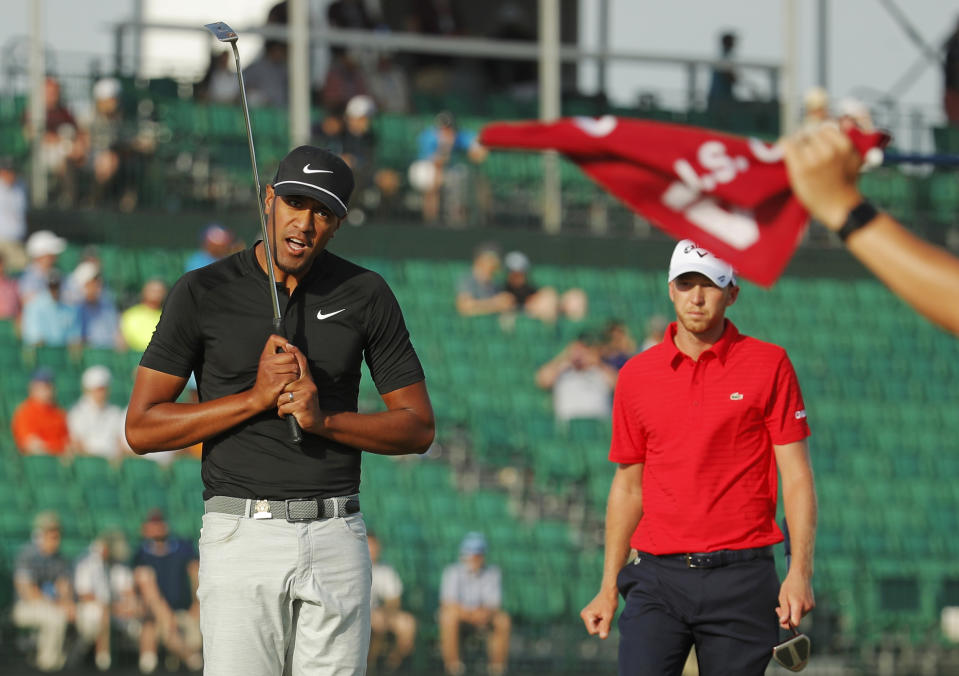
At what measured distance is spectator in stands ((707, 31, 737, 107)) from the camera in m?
21.8

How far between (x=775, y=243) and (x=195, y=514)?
9866 millimetres

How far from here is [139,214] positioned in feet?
58.8

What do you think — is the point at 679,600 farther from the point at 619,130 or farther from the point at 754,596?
the point at 619,130

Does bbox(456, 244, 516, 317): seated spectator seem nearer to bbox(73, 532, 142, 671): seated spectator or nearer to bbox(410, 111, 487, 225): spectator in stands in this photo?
bbox(410, 111, 487, 225): spectator in stands

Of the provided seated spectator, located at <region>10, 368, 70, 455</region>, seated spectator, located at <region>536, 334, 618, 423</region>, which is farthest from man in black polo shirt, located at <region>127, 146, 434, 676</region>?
seated spectator, located at <region>536, 334, 618, 423</region>

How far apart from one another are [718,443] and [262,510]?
172 centimetres

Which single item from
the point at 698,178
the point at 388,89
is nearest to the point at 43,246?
the point at 388,89

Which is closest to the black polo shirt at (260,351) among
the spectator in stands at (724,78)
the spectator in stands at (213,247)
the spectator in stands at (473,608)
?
Answer: the spectator in stands at (473,608)

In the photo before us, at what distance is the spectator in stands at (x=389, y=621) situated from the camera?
1182 cm

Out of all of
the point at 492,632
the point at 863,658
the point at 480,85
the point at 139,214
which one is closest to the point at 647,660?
the point at 492,632

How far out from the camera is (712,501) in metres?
5.88

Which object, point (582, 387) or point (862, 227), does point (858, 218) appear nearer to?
point (862, 227)

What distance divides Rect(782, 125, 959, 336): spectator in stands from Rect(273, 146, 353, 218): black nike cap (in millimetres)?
2100

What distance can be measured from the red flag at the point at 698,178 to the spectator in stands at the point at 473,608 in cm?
867
